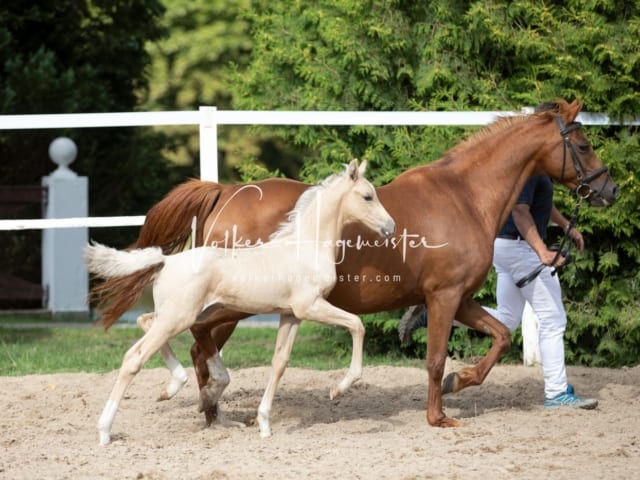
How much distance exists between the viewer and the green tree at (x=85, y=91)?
12688 millimetres

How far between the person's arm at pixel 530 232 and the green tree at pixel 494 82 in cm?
180

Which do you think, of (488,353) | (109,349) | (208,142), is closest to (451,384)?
(488,353)

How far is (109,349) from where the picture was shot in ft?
32.0

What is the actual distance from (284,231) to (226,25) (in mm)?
16678

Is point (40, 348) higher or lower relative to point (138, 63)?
lower

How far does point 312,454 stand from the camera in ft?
→ 18.1

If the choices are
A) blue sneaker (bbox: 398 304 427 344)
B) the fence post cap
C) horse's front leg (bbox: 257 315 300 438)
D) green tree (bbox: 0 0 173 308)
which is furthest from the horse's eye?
the fence post cap

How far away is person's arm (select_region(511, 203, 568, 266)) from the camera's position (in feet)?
21.6

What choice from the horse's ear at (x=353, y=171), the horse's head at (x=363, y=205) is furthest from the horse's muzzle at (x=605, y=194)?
the horse's ear at (x=353, y=171)

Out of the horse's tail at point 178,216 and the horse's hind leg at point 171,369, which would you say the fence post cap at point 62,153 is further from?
the horse's hind leg at point 171,369

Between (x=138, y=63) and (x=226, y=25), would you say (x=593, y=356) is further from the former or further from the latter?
(x=226, y=25)

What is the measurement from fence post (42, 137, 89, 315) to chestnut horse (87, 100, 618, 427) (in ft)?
20.4

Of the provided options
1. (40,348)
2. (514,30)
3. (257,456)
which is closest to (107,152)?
(40,348)

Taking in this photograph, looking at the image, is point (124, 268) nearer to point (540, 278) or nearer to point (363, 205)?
point (363, 205)
